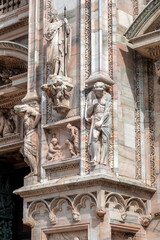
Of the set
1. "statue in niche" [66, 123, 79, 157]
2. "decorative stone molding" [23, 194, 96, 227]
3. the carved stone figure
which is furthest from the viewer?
the carved stone figure

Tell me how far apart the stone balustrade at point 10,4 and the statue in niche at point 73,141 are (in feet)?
14.4

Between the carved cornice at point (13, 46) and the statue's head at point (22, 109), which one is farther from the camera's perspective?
the carved cornice at point (13, 46)

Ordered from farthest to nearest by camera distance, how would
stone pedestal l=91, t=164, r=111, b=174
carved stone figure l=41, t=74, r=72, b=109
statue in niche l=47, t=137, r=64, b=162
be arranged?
statue in niche l=47, t=137, r=64, b=162 → carved stone figure l=41, t=74, r=72, b=109 → stone pedestal l=91, t=164, r=111, b=174

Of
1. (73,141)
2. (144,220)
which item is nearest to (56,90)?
(73,141)

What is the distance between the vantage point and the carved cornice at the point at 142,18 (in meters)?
13.6

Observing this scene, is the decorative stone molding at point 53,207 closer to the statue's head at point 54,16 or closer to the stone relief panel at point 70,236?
the stone relief panel at point 70,236

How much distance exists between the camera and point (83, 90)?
13344mm

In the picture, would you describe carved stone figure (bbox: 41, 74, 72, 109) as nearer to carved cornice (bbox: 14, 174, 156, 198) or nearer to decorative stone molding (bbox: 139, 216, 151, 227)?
carved cornice (bbox: 14, 174, 156, 198)

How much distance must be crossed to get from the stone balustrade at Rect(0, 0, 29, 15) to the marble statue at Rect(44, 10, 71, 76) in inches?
110

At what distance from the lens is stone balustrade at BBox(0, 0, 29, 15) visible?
16.4 m

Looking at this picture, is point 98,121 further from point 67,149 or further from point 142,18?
point 142,18

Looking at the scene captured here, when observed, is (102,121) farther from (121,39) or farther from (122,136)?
(121,39)

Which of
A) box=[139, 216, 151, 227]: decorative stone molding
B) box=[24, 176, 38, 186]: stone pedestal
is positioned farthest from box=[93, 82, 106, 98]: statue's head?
box=[139, 216, 151, 227]: decorative stone molding

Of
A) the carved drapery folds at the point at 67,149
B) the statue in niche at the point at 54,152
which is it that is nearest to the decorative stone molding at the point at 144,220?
the carved drapery folds at the point at 67,149
